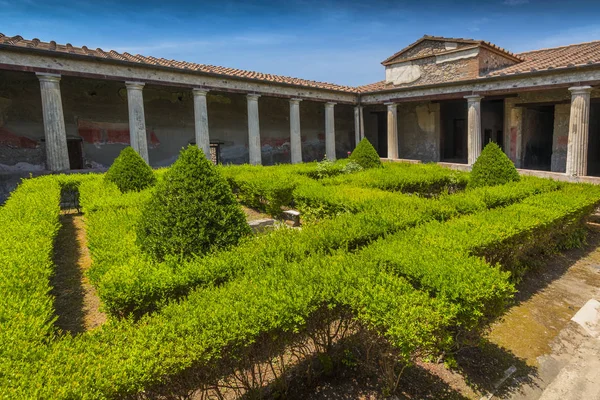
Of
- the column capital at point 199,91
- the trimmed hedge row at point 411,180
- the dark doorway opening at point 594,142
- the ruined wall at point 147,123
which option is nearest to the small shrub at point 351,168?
the trimmed hedge row at point 411,180

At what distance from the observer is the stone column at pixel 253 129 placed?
14680 mm

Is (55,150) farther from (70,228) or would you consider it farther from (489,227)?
(489,227)

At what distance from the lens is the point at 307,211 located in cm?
717

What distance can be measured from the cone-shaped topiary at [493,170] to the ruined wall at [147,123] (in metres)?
11.7

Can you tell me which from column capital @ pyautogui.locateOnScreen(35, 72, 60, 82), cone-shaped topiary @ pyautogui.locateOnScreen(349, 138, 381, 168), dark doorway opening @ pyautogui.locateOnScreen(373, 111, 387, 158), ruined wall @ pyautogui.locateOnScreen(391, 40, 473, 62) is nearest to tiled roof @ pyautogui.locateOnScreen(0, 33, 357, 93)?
column capital @ pyautogui.locateOnScreen(35, 72, 60, 82)

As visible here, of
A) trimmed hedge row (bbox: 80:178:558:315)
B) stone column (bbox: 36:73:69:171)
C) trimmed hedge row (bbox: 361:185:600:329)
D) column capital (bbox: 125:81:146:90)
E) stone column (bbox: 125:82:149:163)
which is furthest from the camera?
stone column (bbox: 125:82:149:163)

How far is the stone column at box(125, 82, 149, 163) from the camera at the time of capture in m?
11.7

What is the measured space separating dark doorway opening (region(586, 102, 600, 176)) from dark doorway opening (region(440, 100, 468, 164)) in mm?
5236

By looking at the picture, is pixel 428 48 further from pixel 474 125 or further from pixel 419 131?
pixel 419 131

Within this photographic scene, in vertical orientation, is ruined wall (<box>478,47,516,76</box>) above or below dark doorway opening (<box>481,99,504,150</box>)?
above

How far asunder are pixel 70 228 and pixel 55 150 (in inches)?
161

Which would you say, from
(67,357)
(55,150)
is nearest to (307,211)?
(67,357)

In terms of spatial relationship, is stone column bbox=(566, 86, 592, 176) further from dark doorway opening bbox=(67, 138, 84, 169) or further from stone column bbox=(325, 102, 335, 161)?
dark doorway opening bbox=(67, 138, 84, 169)

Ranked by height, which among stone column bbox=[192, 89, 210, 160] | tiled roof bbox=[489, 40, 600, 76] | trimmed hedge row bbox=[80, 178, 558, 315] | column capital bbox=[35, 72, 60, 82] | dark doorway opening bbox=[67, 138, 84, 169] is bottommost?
trimmed hedge row bbox=[80, 178, 558, 315]
